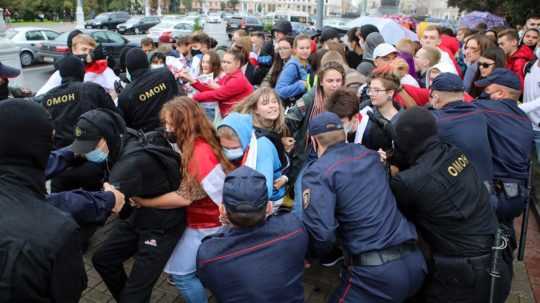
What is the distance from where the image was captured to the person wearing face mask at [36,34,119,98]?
508 centimetres

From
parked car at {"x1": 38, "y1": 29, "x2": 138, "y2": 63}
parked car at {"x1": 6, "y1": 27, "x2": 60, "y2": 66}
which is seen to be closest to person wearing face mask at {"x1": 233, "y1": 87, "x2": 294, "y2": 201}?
parked car at {"x1": 38, "y1": 29, "x2": 138, "y2": 63}

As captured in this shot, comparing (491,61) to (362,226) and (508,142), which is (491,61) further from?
(362,226)

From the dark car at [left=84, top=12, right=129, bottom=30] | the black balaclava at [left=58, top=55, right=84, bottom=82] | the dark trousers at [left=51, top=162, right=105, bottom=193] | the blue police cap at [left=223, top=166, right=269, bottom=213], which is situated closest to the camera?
the blue police cap at [left=223, top=166, right=269, bottom=213]

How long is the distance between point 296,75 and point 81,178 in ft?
8.89

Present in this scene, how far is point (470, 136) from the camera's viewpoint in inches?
130

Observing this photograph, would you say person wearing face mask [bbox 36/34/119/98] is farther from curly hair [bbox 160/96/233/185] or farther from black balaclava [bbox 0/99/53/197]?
black balaclava [bbox 0/99/53/197]

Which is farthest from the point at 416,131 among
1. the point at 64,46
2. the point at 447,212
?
the point at 64,46

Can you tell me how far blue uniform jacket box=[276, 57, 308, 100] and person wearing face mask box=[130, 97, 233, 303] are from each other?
A: 6.80 feet

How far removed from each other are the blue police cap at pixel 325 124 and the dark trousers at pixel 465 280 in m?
1.05

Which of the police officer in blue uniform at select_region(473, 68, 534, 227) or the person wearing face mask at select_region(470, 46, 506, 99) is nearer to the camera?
the police officer in blue uniform at select_region(473, 68, 534, 227)

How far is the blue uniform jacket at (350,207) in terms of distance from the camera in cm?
250

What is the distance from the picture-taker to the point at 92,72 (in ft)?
18.1

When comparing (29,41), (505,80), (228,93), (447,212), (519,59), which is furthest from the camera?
(29,41)

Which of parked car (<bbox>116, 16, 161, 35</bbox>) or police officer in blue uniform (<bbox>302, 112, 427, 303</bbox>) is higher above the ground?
parked car (<bbox>116, 16, 161, 35</bbox>)
